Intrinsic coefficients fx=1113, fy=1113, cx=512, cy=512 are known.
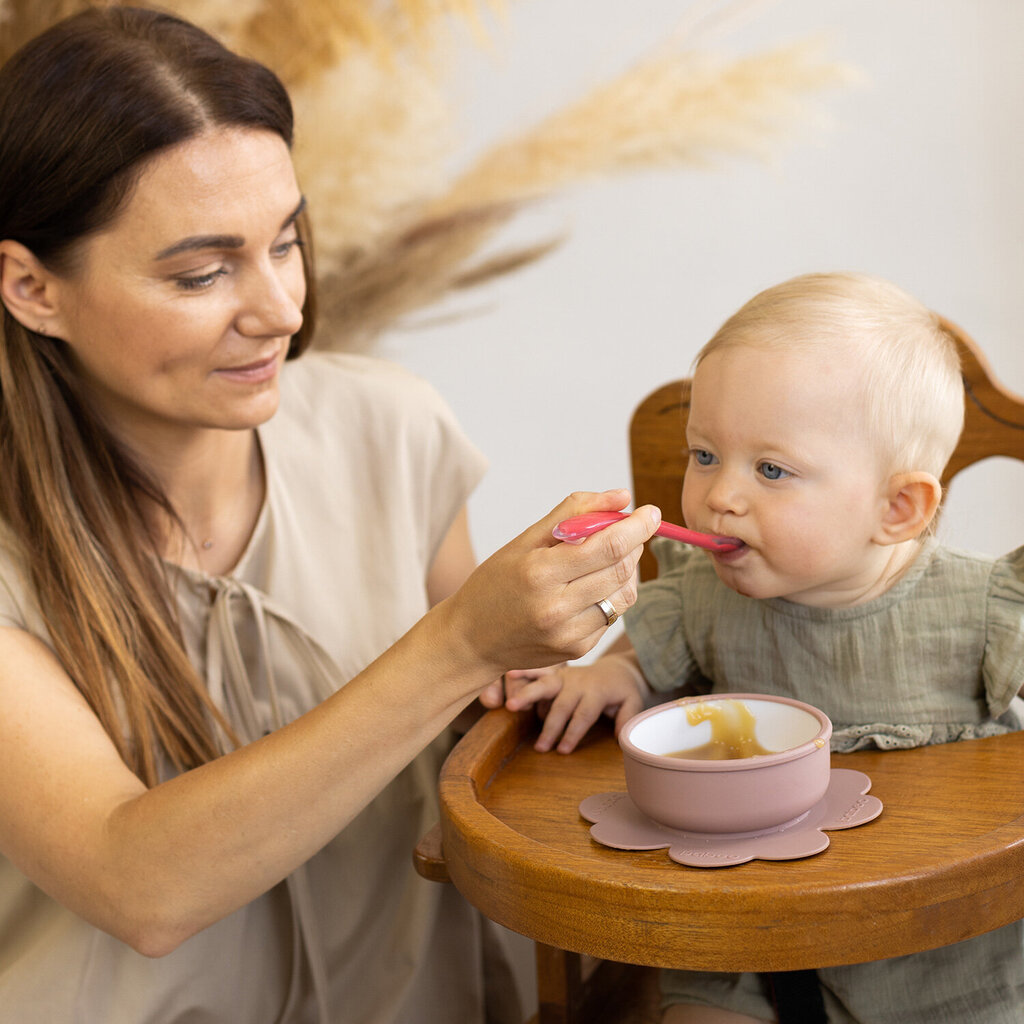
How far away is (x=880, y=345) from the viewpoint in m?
0.91

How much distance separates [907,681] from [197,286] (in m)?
0.79

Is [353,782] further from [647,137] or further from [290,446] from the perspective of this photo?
[647,137]

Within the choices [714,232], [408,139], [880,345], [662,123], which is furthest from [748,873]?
[408,139]

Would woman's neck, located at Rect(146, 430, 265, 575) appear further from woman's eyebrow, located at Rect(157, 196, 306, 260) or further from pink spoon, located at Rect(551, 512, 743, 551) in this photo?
pink spoon, located at Rect(551, 512, 743, 551)

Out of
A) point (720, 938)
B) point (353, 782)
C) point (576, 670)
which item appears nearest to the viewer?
point (720, 938)

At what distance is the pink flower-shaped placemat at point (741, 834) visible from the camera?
750 millimetres

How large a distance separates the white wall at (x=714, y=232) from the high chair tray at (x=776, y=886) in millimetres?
1141

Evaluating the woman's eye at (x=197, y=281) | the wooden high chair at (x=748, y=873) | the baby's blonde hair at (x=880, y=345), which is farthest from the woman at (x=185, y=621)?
the baby's blonde hair at (x=880, y=345)

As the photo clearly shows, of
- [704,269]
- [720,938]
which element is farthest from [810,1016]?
[704,269]

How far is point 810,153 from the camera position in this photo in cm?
222

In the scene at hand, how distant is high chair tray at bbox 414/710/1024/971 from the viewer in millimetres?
688

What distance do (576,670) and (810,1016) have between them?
358 mm

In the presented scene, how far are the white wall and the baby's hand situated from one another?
3.24 feet

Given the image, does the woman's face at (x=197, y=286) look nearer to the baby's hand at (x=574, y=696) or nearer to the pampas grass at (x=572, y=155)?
the baby's hand at (x=574, y=696)
